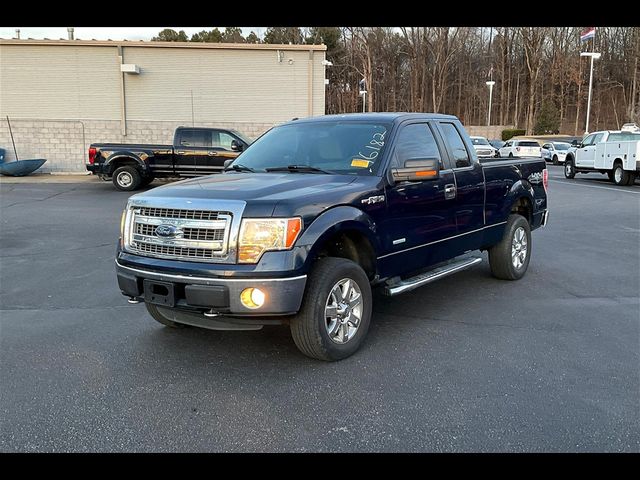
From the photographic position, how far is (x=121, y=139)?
2327cm

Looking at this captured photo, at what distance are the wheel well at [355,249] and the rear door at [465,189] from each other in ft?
4.37

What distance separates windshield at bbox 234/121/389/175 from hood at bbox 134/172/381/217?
0.26 meters

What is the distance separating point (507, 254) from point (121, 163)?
1374cm

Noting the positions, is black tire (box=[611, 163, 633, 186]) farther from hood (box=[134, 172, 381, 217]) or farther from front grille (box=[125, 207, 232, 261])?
front grille (box=[125, 207, 232, 261])

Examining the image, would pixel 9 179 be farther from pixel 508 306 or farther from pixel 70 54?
pixel 508 306

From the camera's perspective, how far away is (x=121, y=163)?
56.4 ft

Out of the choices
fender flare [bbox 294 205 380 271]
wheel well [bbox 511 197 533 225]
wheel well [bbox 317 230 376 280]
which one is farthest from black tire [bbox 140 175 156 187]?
fender flare [bbox 294 205 380 271]

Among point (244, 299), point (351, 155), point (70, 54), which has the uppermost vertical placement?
point (70, 54)

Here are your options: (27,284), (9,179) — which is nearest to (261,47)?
(9,179)

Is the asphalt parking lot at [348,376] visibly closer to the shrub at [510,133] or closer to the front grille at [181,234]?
the front grille at [181,234]

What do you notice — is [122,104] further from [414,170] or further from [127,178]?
[414,170]

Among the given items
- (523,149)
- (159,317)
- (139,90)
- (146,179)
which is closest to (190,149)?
(146,179)

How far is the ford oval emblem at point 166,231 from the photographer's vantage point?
159 inches

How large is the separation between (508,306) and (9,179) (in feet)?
67.0
